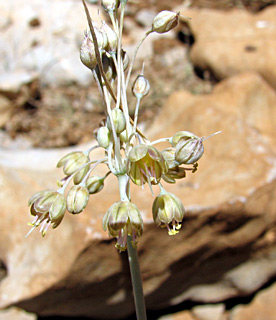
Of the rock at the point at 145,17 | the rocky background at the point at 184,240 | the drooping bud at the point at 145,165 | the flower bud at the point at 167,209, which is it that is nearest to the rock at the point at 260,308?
the rocky background at the point at 184,240

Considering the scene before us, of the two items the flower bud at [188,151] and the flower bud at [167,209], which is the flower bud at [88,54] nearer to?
the flower bud at [188,151]

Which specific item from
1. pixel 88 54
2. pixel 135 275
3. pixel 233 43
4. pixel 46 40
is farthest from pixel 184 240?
pixel 46 40

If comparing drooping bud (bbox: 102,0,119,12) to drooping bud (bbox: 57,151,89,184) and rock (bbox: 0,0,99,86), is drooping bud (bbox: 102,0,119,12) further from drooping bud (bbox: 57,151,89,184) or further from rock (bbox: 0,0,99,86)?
rock (bbox: 0,0,99,86)

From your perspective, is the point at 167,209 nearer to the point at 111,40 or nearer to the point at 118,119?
the point at 118,119

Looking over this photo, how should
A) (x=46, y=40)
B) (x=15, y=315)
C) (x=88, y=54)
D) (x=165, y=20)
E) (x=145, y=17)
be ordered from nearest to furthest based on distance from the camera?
(x=88, y=54), (x=165, y=20), (x=15, y=315), (x=46, y=40), (x=145, y=17)

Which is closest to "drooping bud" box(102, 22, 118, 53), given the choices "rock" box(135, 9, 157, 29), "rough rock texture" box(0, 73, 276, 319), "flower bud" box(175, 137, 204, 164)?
"flower bud" box(175, 137, 204, 164)

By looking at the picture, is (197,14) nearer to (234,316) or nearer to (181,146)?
(234,316)
